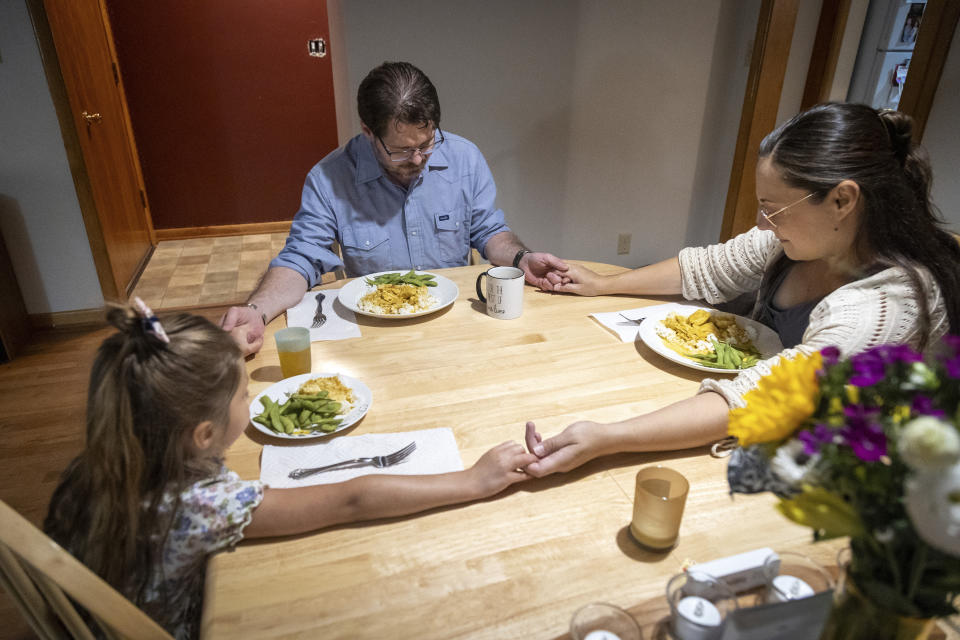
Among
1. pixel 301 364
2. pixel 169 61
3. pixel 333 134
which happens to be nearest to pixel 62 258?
pixel 169 61

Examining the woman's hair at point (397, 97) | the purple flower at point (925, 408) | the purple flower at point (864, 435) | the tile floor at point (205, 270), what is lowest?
the tile floor at point (205, 270)

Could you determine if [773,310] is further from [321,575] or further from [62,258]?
[62,258]

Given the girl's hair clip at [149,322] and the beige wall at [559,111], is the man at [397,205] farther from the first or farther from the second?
the beige wall at [559,111]

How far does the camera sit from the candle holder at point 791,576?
2.15 ft

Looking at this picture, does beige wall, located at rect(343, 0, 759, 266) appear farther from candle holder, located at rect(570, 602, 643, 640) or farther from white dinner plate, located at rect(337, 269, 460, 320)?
candle holder, located at rect(570, 602, 643, 640)

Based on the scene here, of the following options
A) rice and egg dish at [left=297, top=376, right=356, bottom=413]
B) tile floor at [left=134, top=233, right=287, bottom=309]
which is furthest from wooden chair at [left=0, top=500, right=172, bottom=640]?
tile floor at [left=134, top=233, right=287, bottom=309]

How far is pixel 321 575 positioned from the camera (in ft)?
2.54

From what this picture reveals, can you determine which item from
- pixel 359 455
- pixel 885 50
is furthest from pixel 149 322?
pixel 885 50

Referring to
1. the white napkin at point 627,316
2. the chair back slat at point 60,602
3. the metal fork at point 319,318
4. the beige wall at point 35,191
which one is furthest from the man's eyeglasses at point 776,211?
the beige wall at point 35,191

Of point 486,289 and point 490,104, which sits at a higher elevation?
point 490,104

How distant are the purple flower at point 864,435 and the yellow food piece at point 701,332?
859 millimetres

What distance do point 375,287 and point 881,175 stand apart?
3.97 feet

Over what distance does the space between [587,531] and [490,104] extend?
2.71 meters

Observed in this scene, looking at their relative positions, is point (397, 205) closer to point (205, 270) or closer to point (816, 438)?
point (816, 438)
